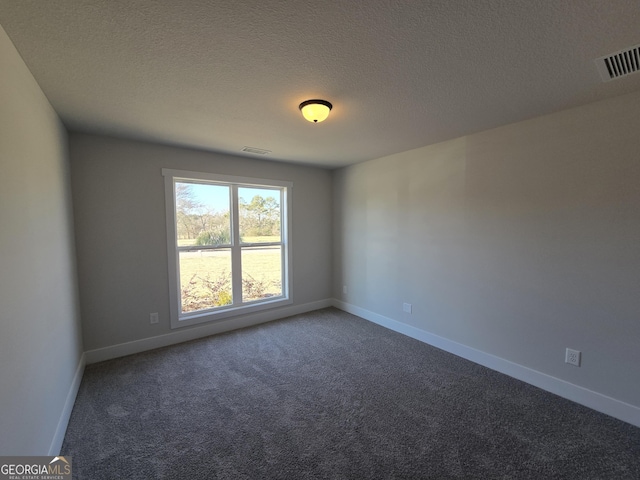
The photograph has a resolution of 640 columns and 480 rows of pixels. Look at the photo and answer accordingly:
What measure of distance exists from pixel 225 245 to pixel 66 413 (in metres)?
2.28

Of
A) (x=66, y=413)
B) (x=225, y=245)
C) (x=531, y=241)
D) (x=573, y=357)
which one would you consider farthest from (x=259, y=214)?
(x=573, y=357)

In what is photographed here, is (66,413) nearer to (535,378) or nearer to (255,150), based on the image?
(255,150)

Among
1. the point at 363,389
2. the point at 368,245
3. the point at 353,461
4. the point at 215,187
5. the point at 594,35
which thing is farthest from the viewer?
the point at 368,245

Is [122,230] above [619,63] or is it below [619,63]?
below

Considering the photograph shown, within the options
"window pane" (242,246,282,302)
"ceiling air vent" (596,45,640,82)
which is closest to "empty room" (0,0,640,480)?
"ceiling air vent" (596,45,640,82)

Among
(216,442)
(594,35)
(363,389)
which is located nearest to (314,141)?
(594,35)

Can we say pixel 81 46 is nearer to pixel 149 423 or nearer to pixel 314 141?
pixel 314 141

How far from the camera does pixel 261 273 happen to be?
4254 mm

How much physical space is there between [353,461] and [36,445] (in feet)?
5.86

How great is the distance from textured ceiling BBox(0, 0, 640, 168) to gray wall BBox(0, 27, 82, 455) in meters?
0.30

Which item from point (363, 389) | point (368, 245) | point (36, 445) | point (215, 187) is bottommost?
point (363, 389)

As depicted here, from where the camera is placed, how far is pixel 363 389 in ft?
8.09

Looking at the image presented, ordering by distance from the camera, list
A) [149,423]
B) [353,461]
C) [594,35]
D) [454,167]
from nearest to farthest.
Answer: [594,35], [353,461], [149,423], [454,167]

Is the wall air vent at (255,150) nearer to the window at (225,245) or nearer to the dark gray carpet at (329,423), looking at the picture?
the window at (225,245)
